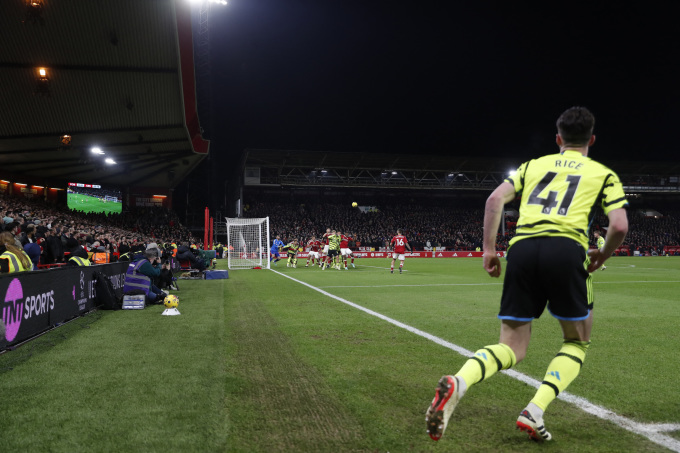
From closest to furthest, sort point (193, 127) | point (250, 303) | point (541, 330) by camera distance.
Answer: point (541, 330) → point (250, 303) → point (193, 127)

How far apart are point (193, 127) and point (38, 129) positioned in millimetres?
7941

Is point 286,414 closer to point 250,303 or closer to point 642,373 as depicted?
point 642,373

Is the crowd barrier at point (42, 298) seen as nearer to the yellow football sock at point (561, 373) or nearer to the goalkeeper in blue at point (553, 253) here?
the goalkeeper in blue at point (553, 253)

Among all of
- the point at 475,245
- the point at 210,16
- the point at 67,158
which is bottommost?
the point at 475,245

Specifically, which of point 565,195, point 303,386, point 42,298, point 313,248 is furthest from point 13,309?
point 313,248

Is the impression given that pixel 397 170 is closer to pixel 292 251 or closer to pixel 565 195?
pixel 292 251

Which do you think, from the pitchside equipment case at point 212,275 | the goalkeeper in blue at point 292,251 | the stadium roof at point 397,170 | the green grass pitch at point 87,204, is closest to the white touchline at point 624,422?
the pitchside equipment case at point 212,275

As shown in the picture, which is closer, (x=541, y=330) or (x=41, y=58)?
(x=541, y=330)

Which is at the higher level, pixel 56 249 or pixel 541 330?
pixel 56 249

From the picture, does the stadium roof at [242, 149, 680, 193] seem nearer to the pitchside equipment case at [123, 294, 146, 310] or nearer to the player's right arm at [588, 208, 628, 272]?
the pitchside equipment case at [123, 294, 146, 310]

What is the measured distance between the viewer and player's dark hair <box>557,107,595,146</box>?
3.05m

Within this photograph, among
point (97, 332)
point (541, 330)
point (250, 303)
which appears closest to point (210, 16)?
point (250, 303)

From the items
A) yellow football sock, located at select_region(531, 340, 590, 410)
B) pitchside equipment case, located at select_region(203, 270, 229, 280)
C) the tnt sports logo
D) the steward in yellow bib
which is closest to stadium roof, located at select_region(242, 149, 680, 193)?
pitchside equipment case, located at select_region(203, 270, 229, 280)

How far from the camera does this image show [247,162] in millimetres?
46938
